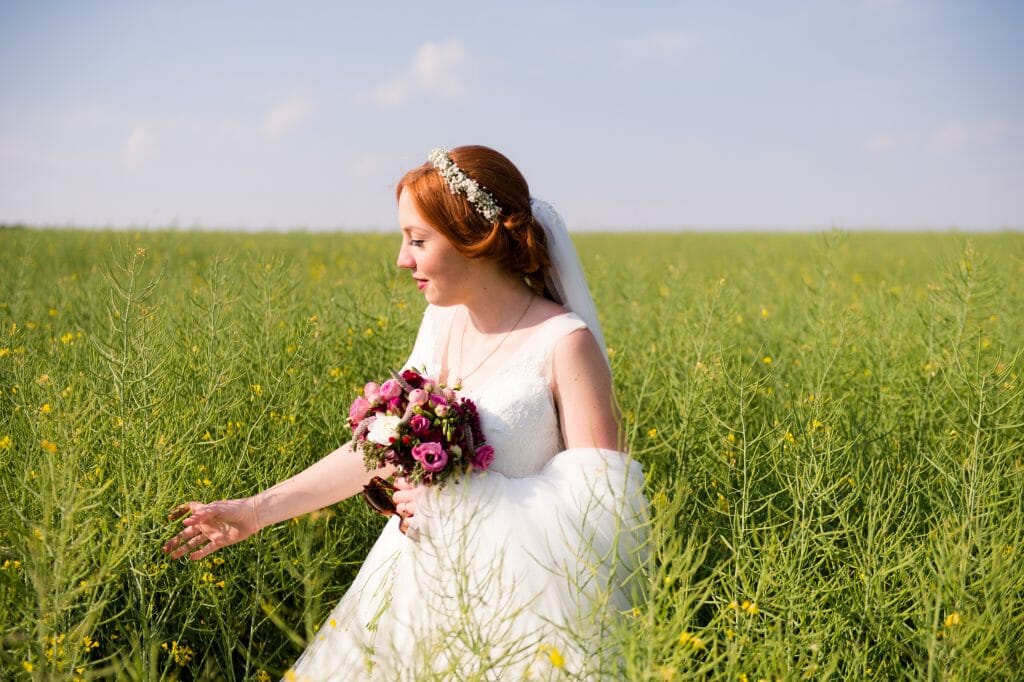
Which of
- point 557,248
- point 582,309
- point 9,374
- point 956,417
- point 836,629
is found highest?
point 557,248

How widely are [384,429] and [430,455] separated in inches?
5.1

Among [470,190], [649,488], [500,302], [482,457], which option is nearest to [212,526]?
[482,457]

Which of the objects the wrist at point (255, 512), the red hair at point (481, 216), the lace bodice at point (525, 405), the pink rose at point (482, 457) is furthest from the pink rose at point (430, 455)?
the red hair at point (481, 216)

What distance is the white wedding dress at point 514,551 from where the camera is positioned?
182 centimetres

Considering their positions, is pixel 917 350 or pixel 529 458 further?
pixel 917 350

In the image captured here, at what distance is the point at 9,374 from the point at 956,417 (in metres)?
3.31

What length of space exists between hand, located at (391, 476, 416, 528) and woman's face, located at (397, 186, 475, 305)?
0.52 meters

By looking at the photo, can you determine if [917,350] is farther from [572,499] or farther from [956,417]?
[572,499]

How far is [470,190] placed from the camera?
235 centimetres

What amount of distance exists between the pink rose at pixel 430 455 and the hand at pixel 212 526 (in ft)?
1.62

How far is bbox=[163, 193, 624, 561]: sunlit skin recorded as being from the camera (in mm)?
2160

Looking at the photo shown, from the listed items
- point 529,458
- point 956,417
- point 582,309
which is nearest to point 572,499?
point 529,458

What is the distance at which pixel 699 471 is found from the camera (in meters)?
2.76

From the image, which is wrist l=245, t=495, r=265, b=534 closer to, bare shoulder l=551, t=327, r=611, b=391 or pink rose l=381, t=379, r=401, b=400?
pink rose l=381, t=379, r=401, b=400
